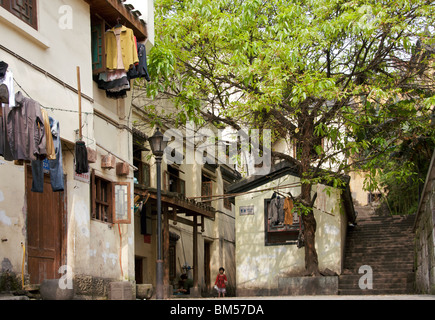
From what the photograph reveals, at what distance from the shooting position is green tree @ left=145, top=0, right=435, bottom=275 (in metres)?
17.0

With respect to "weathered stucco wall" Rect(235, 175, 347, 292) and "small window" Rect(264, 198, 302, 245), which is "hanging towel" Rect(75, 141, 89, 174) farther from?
"weathered stucco wall" Rect(235, 175, 347, 292)

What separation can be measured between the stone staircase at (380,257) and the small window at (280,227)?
2.32 m

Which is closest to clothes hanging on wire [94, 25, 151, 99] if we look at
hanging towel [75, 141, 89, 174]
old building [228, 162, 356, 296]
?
hanging towel [75, 141, 89, 174]

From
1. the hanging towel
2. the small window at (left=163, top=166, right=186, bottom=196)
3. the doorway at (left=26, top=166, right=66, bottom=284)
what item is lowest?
the doorway at (left=26, top=166, right=66, bottom=284)

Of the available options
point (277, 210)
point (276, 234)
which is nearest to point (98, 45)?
point (277, 210)

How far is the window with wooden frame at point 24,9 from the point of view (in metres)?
12.0

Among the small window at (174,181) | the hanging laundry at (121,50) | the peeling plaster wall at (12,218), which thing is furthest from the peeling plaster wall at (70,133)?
the small window at (174,181)

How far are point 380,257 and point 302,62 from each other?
398 inches

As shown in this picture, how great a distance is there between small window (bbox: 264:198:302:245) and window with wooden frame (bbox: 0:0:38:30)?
12.5 m

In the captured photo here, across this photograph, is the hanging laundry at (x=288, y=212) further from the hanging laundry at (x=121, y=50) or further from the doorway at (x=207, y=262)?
the hanging laundry at (x=121, y=50)

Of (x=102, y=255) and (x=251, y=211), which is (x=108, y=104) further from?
(x=251, y=211)

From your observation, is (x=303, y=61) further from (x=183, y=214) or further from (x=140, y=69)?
(x=183, y=214)
